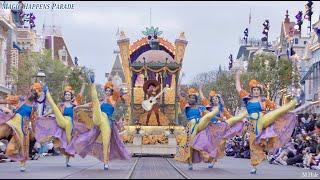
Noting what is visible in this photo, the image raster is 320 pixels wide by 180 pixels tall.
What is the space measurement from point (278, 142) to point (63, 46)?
311 ft

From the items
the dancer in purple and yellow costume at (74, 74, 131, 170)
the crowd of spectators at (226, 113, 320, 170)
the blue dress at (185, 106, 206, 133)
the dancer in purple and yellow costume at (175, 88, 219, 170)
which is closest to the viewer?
the dancer in purple and yellow costume at (74, 74, 131, 170)

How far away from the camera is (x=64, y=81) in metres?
63.1

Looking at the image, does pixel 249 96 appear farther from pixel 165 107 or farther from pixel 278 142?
pixel 165 107

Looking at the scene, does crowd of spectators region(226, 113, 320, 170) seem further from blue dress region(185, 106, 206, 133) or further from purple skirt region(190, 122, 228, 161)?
blue dress region(185, 106, 206, 133)

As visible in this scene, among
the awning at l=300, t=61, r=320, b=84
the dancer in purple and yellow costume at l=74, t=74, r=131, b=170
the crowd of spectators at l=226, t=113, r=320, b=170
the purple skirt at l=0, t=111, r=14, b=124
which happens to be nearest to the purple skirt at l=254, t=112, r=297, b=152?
the crowd of spectators at l=226, t=113, r=320, b=170

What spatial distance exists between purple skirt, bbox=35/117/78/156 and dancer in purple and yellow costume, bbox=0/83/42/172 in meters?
0.64

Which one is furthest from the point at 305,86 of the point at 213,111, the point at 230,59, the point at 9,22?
the point at 230,59

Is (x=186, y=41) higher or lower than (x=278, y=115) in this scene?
higher

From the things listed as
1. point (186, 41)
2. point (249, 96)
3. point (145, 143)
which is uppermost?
point (186, 41)

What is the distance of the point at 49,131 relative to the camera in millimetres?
19172

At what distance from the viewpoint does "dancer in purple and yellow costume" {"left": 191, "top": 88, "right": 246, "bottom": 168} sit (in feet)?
61.3

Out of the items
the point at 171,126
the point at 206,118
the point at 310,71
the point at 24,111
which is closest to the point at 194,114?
the point at 206,118

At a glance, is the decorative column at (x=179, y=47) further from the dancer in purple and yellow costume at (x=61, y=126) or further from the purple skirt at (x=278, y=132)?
the purple skirt at (x=278, y=132)

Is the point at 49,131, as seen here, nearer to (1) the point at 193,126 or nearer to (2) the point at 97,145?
(2) the point at 97,145
